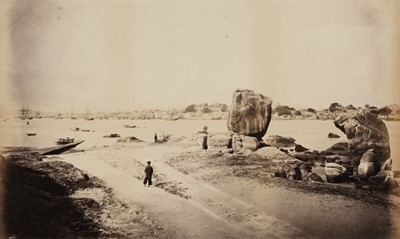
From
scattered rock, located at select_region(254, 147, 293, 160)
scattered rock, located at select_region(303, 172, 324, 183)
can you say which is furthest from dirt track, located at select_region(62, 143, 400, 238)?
scattered rock, located at select_region(254, 147, 293, 160)

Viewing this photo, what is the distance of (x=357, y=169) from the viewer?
226 inches

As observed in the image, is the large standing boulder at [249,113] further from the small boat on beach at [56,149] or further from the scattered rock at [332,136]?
the small boat on beach at [56,149]

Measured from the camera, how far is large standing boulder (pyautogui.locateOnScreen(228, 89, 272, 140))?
5734mm

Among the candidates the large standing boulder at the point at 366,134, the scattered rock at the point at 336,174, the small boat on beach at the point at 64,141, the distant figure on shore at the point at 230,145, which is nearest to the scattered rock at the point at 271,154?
the distant figure on shore at the point at 230,145

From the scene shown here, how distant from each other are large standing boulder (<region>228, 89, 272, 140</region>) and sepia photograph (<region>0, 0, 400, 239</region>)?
15 mm

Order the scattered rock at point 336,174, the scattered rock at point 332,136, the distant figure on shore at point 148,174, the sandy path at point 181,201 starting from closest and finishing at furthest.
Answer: the sandy path at point 181,201 → the distant figure on shore at point 148,174 → the scattered rock at point 336,174 → the scattered rock at point 332,136

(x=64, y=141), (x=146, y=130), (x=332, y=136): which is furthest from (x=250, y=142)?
(x=64, y=141)

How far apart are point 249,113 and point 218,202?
1352 mm

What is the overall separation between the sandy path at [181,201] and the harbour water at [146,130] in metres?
0.24

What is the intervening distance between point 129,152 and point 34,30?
2.18m

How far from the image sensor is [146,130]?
574 centimetres

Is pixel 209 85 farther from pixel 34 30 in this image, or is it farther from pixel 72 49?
pixel 34 30

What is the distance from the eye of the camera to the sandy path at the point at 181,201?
521 cm

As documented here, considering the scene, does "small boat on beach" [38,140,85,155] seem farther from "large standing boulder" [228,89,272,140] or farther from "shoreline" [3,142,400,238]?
"large standing boulder" [228,89,272,140]
